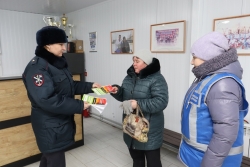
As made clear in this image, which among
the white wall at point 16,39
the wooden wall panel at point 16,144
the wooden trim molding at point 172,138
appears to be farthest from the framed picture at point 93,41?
the wooden trim molding at point 172,138

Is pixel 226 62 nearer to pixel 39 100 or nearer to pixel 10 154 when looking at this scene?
pixel 39 100

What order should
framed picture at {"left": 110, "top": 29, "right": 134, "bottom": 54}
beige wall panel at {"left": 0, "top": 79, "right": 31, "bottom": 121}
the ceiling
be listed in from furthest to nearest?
the ceiling < framed picture at {"left": 110, "top": 29, "right": 134, "bottom": 54} < beige wall panel at {"left": 0, "top": 79, "right": 31, "bottom": 121}

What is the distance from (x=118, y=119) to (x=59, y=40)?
8.47 feet

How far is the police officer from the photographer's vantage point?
146 cm

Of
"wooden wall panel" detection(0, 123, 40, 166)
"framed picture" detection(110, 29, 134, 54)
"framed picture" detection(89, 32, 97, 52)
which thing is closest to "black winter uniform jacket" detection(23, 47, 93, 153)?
"wooden wall panel" detection(0, 123, 40, 166)

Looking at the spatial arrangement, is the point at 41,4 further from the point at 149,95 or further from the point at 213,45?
the point at 213,45

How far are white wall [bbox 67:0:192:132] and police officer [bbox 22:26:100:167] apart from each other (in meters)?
1.66

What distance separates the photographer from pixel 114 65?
3861 mm

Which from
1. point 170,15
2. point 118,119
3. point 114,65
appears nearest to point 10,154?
point 118,119

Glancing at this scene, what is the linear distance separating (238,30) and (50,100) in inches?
81.1

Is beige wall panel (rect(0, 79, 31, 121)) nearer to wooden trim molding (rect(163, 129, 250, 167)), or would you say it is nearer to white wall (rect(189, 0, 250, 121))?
wooden trim molding (rect(163, 129, 250, 167))

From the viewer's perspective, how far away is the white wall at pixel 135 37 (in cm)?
276

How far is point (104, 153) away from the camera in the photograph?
2844 millimetres

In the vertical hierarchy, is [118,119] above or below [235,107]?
below
